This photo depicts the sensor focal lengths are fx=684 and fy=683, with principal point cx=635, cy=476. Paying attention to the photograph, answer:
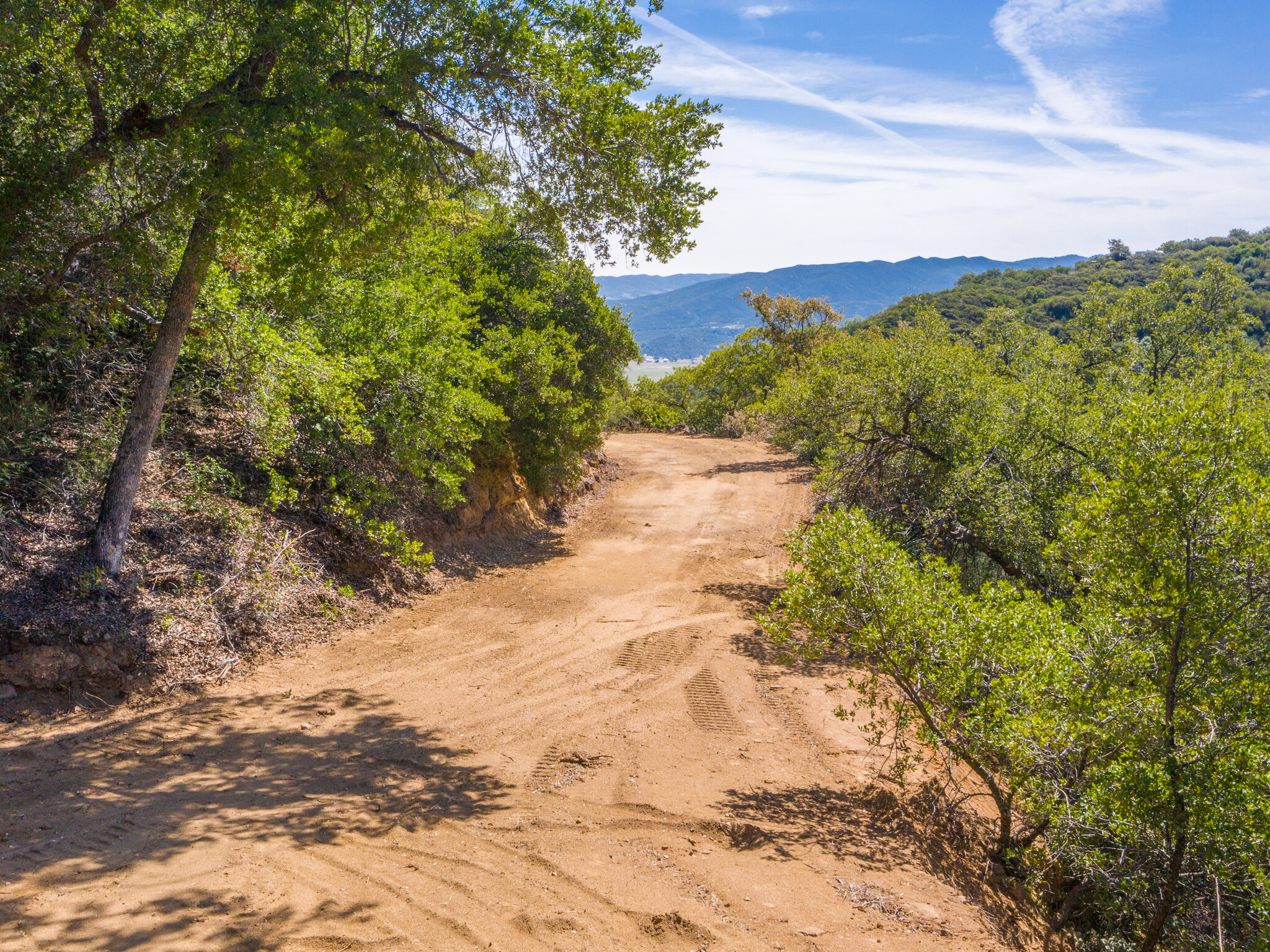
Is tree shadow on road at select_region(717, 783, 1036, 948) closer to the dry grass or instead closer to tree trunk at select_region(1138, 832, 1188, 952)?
tree trunk at select_region(1138, 832, 1188, 952)

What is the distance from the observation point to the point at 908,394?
11.7 meters

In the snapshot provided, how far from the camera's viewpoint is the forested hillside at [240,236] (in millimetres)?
5793

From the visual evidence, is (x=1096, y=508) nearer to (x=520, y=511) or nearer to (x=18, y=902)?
(x=18, y=902)

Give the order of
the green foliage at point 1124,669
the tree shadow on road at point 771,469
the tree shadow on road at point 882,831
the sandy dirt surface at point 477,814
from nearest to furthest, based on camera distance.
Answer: the sandy dirt surface at point 477,814
the green foliage at point 1124,669
the tree shadow on road at point 882,831
the tree shadow on road at point 771,469

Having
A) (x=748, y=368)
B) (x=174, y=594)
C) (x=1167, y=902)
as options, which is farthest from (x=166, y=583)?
(x=748, y=368)

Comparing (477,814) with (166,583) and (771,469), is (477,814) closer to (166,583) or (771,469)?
(166,583)

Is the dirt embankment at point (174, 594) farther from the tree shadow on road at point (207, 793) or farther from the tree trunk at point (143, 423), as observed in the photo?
the tree shadow on road at point (207, 793)

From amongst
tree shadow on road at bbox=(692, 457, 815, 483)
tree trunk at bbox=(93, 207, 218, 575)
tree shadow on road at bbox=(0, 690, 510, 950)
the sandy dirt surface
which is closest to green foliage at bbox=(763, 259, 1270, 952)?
the sandy dirt surface

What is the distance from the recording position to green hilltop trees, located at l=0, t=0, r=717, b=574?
569cm

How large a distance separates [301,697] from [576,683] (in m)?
2.84

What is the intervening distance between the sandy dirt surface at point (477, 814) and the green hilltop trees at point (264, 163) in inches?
98.7

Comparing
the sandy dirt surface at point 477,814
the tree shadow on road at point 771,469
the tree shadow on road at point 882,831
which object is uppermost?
the tree shadow on road at point 771,469

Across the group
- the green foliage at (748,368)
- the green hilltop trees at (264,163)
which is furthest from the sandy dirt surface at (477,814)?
the green foliage at (748,368)

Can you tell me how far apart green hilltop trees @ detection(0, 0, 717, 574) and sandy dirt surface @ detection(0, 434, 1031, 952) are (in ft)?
8.23
